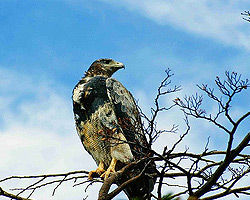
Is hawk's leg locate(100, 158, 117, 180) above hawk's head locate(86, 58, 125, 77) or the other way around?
the other way around

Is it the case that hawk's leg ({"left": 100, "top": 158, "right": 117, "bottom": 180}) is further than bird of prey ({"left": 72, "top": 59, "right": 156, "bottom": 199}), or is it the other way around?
bird of prey ({"left": 72, "top": 59, "right": 156, "bottom": 199})

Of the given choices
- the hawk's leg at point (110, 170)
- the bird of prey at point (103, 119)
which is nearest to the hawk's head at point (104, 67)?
the bird of prey at point (103, 119)

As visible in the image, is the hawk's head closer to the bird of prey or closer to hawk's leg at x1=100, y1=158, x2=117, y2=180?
the bird of prey

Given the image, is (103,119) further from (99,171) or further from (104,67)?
(104,67)

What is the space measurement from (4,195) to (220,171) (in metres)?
2.62

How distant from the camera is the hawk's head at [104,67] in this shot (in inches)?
356

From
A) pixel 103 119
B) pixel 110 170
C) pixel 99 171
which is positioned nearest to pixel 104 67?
pixel 103 119

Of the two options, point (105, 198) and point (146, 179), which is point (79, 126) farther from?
point (105, 198)

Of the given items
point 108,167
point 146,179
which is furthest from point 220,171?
point 108,167

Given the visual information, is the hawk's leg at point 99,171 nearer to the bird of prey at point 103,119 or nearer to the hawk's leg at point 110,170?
the bird of prey at point 103,119

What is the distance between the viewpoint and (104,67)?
923 cm

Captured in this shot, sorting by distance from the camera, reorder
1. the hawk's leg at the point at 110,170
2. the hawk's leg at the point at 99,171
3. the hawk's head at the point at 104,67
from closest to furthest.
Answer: the hawk's leg at the point at 110,170, the hawk's leg at the point at 99,171, the hawk's head at the point at 104,67

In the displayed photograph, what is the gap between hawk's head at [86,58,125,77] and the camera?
9.04 meters

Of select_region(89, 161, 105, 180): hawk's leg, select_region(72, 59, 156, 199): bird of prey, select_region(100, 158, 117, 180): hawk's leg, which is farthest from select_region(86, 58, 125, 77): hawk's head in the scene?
select_region(100, 158, 117, 180): hawk's leg
